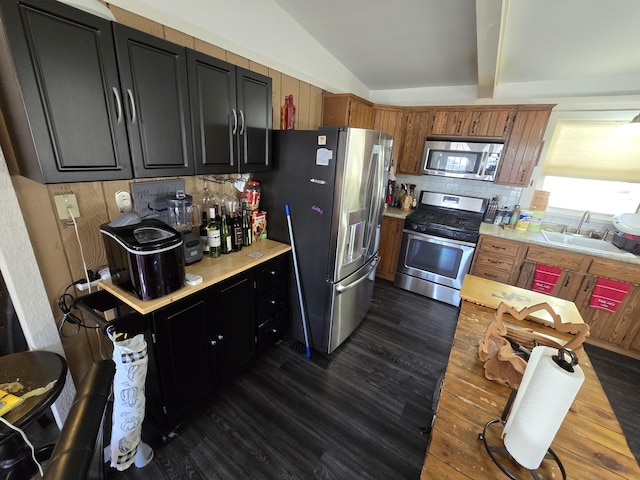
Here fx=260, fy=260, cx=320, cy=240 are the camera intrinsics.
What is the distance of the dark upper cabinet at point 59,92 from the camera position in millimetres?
933

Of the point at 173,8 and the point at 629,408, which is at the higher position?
the point at 173,8

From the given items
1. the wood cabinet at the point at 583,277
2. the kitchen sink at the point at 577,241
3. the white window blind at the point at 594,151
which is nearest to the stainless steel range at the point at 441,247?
the wood cabinet at the point at 583,277

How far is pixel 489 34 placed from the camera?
1.72 meters

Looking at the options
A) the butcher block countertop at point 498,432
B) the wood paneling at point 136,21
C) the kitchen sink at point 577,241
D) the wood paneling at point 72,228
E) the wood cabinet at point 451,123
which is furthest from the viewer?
the wood cabinet at point 451,123

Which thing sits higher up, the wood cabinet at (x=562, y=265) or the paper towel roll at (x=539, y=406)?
the paper towel roll at (x=539, y=406)

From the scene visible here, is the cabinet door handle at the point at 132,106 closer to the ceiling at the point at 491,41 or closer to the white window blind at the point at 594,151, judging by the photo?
the ceiling at the point at 491,41

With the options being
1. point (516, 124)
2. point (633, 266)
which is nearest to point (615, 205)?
point (633, 266)

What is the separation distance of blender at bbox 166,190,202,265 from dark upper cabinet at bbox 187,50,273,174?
0.91ft

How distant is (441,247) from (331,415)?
2.20 meters

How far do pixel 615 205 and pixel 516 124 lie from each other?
1340 mm

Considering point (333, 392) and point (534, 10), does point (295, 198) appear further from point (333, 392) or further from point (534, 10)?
point (534, 10)

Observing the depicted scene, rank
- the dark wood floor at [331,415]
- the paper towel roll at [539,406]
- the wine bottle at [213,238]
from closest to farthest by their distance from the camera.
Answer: the paper towel roll at [539,406]
the dark wood floor at [331,415]
the wine bottle at [213,238]

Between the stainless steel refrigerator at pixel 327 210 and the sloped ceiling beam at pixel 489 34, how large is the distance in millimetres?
872

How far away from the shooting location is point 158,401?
146 centimetres
